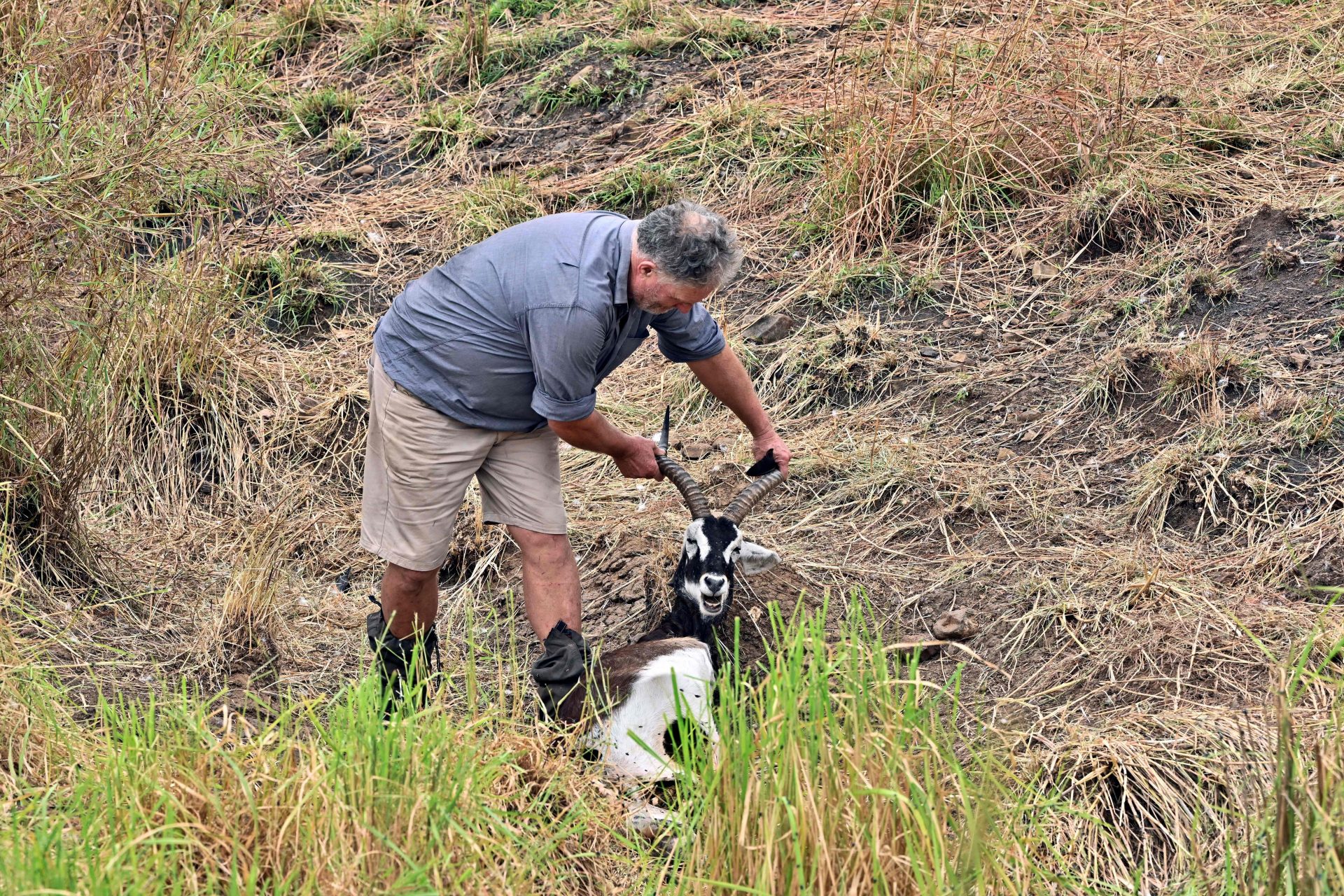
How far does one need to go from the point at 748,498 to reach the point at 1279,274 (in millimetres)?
3023

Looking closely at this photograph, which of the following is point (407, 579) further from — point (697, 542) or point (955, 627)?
point (955, 627)

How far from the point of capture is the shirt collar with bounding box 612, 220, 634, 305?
159 inches

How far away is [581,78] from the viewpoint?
8.80m

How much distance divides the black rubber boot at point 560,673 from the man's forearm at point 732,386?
1.01 m

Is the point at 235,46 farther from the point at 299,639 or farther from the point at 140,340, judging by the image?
the point at 299,639

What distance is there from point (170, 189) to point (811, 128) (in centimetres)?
370

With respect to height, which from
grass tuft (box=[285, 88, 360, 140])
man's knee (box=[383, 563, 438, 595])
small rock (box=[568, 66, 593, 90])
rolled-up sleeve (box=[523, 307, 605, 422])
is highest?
rolled-up sleeve (box=[523, 307, 605, 422])

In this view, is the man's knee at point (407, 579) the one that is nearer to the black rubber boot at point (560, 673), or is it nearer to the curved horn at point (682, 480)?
the black rubber boot at point (560, 673)

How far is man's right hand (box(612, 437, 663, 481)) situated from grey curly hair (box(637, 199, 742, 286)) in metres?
0.70

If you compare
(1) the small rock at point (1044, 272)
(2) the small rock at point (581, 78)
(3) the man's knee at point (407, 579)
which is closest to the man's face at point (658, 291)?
(3) the man's knee at point (407, 579)

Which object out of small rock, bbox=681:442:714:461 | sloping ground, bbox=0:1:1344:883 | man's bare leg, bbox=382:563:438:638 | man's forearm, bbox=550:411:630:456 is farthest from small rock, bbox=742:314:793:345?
man's bare leg, bbox=382:563:438:638

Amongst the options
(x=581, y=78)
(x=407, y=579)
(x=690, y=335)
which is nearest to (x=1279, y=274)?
(x=690, y=335)

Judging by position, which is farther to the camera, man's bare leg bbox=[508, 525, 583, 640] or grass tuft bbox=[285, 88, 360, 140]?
grass tuft bbox=[285, 88, 360, 140]

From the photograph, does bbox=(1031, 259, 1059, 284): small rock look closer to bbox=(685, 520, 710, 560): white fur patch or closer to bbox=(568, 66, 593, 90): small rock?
bbox=(685, 520, 710, 560): white fur patch
